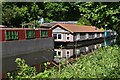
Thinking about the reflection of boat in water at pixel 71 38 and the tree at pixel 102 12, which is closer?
the tree at pixel 102 12

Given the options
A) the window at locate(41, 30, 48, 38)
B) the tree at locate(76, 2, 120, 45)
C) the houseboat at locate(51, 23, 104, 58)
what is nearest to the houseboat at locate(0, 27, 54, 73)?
the window at locate(41, 30, 48, 38)

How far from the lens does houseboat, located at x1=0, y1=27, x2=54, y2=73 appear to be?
26913 millimetres

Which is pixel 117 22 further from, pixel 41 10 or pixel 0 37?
pixel 41 10

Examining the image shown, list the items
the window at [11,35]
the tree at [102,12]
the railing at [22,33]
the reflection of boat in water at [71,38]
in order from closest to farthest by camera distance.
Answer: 1. the tree at [102,12]
2. the railing at [22,33]
3. the window at [11,35]
4. the reflection of boat in water at [71,38]

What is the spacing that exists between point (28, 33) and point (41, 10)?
8216 millimetres

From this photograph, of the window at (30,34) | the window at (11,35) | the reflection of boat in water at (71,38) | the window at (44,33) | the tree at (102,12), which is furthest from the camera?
the window at (44,33)

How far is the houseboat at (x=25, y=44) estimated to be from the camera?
26913 millimetres

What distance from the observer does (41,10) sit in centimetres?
3922

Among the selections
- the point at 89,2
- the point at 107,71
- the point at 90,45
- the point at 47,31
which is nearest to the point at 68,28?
the point at 47,31

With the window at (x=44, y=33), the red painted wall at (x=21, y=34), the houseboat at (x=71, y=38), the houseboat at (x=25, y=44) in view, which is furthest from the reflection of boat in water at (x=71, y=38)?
the red painted wall at (x=21, y=34)

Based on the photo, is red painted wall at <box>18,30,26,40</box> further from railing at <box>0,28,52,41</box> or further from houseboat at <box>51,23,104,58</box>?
houseboat at <box>51,23,104,58</box>

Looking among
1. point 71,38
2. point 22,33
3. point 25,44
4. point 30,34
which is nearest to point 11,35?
point 22,33

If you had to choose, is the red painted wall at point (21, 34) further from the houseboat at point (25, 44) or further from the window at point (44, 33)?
the window at point (44, 33)

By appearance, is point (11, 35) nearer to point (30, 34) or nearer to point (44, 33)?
point (30, 34)
